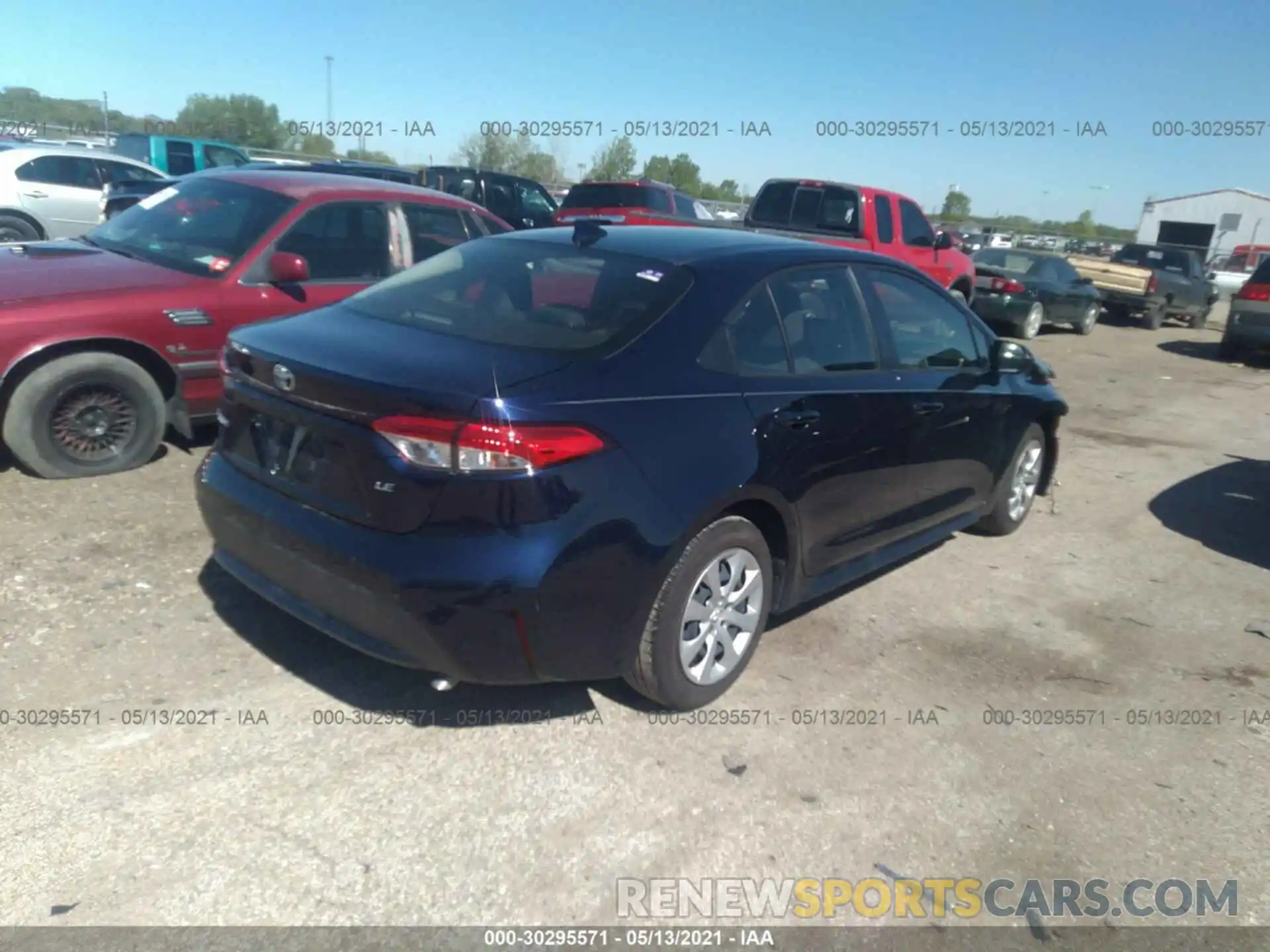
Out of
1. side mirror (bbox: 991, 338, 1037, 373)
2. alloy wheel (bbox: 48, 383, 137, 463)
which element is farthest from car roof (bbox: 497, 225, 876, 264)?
alloy wheel (bbox: 48, 383, 137, 463)

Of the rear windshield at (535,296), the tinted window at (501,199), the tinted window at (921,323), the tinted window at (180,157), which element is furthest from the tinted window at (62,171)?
the tinted window at (921,323)

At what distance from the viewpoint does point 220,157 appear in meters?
21.2

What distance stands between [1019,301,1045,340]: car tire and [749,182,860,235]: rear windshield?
480cm

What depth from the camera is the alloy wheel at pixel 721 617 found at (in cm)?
349

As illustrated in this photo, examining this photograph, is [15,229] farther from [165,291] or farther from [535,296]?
[535,296]

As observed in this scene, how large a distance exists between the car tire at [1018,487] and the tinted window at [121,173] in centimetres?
1298

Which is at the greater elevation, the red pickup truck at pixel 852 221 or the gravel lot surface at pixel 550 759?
the red pickup truck at pixel 852 221

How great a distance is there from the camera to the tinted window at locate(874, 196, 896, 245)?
40.2 feet

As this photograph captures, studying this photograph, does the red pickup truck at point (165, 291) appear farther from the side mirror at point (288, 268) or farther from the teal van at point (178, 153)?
the teal van at point (178, 153)

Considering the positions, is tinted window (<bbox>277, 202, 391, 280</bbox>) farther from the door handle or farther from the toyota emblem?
the door handle

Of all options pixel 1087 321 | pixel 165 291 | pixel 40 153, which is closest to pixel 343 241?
pixel 165 291

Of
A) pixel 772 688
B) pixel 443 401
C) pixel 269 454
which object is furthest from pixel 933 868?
pixel 269 454

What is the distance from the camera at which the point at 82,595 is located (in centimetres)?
408

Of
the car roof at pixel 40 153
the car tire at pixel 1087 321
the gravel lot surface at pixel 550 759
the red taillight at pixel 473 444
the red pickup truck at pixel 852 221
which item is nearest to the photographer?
the gravel lot surface at pixel 550 759
